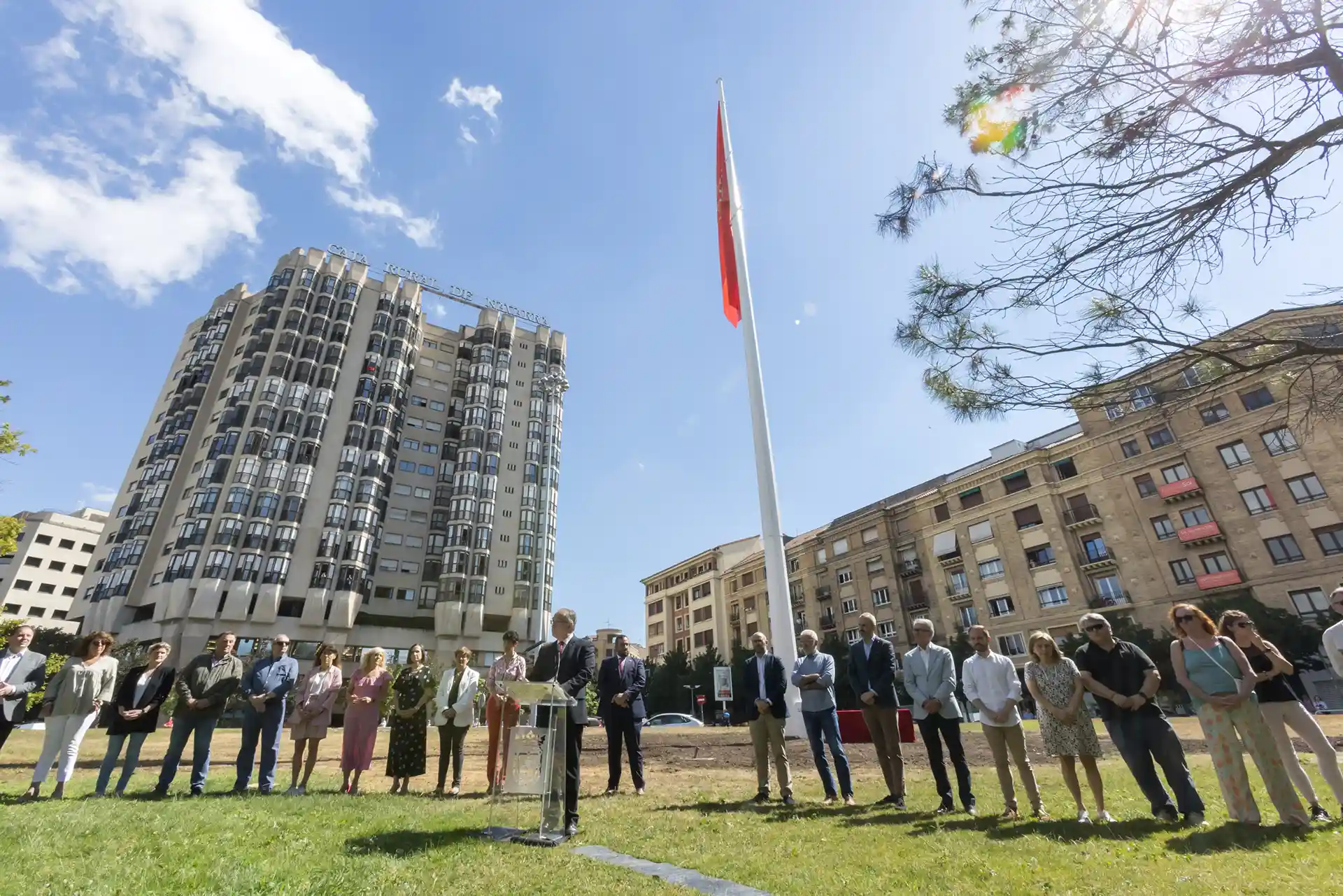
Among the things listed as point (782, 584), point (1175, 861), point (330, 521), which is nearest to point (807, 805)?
point (1175, 861)

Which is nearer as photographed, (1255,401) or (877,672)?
(877,672)

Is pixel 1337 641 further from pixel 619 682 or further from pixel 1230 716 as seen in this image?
pixel 619 682

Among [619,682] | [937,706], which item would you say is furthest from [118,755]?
[937,706]

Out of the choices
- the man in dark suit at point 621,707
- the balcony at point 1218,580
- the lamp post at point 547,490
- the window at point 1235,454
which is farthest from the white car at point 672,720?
the window at point 1235,454

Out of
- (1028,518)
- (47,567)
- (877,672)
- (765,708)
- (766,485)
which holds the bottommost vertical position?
(765,708)

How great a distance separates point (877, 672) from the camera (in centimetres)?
680

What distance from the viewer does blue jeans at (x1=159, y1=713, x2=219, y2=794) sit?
7031 millimetres

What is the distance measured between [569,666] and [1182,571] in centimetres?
4156

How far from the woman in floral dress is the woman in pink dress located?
210 mm

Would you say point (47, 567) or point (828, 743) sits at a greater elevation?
point (47, 567)

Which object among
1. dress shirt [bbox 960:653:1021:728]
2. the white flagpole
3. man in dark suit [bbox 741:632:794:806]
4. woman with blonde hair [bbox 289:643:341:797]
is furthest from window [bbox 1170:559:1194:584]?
woman with blonde hair [bbox 289:643:341:797]

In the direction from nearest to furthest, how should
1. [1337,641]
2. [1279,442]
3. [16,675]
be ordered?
[1337,641]
[16,675]
[1279,442]

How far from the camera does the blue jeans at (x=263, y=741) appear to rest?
7.39 m

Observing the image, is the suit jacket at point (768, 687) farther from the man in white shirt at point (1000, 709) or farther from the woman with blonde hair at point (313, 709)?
the woman with blonde hair at point (313, 709)
